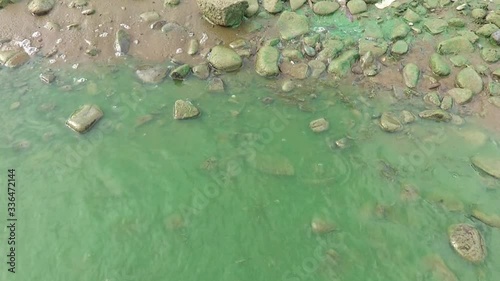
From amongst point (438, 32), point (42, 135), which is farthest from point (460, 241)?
point (42, 135)

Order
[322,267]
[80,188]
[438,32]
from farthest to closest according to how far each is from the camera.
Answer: [438,32] < [80,188] < [322,267]

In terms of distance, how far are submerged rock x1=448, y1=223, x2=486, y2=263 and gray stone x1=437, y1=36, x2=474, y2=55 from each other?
2816mm

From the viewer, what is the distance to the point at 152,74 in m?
6.25

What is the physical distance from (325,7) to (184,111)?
2927mm

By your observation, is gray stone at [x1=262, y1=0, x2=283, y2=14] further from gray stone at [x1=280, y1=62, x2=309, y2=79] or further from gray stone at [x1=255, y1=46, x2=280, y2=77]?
gray stone at [x1=280, y1=62, x2=309, y2=79]

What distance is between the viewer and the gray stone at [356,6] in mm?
6863

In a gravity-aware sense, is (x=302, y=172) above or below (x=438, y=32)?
below

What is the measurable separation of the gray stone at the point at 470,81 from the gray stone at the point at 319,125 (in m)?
2.01

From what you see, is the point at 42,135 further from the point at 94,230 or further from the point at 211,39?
the point at 211,39

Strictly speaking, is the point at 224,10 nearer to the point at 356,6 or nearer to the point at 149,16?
the point at 149,16

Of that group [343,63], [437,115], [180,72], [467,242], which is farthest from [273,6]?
[467,242]

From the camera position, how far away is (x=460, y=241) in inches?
177

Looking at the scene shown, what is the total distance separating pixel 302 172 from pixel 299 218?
Answer: 617 mm

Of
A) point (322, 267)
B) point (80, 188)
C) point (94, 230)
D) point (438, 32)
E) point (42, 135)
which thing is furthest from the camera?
point (438, 32)
